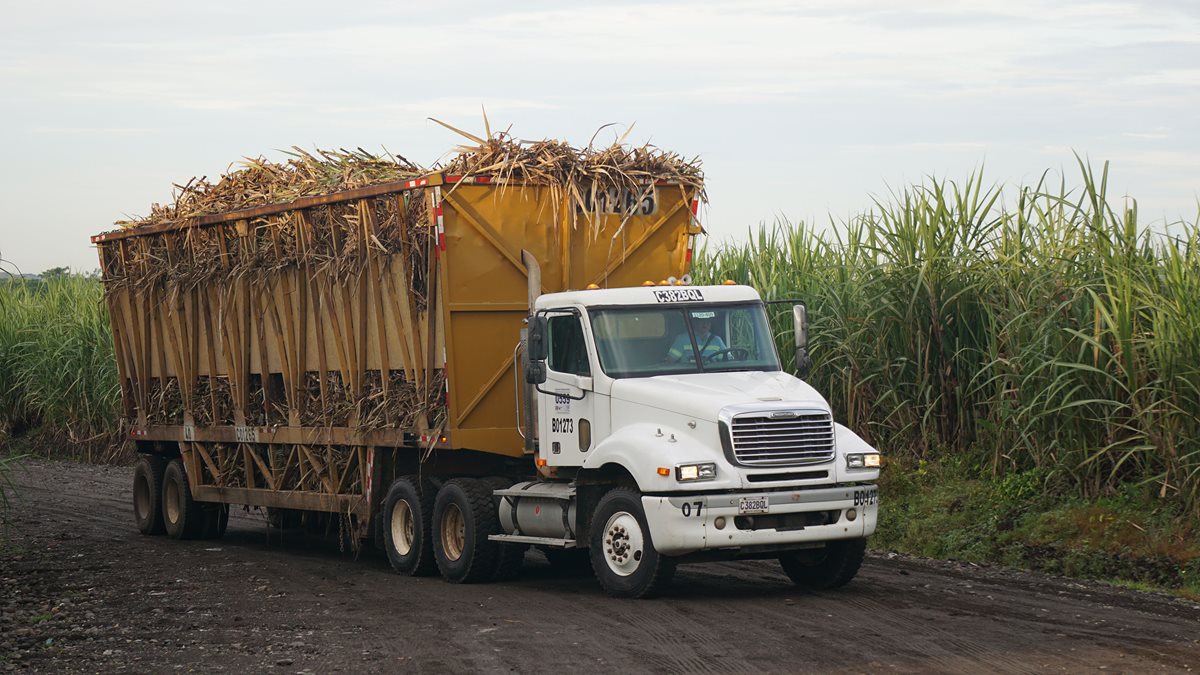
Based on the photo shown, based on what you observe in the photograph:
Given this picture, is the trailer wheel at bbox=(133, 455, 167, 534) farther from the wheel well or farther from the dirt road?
the wheel well

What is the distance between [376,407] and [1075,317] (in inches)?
282

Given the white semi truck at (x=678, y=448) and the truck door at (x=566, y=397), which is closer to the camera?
the white semi truck at (x=678, y=448)

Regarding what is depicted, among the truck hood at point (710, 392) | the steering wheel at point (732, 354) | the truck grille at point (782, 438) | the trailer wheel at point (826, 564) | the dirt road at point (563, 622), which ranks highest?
the steering wheel at point (732, 354)

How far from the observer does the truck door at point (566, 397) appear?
1355 centimetres

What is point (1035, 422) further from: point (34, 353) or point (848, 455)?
point (34, 353)

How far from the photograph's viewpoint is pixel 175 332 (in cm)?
2003

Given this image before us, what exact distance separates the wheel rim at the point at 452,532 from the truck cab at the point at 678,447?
0.72 meters

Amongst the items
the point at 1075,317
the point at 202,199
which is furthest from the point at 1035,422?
the point at 202,199

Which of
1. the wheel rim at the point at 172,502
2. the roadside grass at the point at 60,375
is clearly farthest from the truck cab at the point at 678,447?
the roadside grass at the point at 60,375

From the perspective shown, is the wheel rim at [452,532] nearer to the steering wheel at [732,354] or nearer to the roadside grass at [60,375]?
the steering wheel at [732,354]

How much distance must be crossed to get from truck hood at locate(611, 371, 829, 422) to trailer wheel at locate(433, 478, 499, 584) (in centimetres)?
199

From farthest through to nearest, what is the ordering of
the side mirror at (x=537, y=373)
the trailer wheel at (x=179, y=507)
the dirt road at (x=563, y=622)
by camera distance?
the trailer wheel at (x=179, y=507) < the side mirror at (x=537, y=373) < the dirt road at (x=563, y=622)

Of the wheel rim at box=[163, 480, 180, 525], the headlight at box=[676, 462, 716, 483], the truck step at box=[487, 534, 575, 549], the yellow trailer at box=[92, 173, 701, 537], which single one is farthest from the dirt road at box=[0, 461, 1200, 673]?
the wheel rim at box=[163, 480, 180, 525]

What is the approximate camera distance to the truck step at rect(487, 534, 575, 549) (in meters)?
13.6
